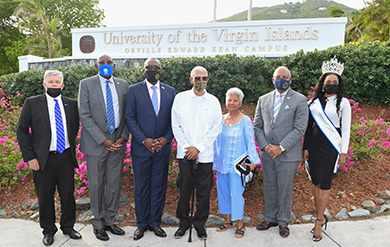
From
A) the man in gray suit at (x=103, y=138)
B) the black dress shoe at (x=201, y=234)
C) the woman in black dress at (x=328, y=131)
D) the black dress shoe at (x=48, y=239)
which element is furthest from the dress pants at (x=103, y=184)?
the woman in black dress at (x=328, y=131)

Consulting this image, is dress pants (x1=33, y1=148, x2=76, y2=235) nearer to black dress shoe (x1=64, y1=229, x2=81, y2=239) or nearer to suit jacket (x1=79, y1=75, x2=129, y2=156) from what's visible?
black dress shoe (x1=64, y1=229, x2=81, y2=239)

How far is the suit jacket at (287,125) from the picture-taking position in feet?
11.7

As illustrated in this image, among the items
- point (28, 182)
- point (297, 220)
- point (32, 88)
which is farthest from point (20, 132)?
point (32, 88)

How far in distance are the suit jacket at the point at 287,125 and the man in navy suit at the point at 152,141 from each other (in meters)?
1.26

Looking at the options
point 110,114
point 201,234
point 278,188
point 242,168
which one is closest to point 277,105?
point 242,168

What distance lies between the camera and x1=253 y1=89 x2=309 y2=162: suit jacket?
3.56m

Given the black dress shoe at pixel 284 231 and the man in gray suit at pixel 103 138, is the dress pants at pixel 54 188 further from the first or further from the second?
the black dress shoe at pixel 284 231

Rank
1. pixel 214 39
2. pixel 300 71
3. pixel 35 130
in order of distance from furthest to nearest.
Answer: pixel 214 39 < pixel 300 71 < pixel 35 130

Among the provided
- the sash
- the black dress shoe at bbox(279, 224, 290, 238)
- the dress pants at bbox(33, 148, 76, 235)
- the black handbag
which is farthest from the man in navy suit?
the sash

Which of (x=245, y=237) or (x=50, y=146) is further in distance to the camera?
(x=245, y=237)

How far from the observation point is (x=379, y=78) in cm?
729

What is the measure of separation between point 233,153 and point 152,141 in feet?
3.42

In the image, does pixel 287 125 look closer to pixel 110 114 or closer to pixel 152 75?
pixel 152 75

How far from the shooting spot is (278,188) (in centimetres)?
372
